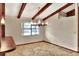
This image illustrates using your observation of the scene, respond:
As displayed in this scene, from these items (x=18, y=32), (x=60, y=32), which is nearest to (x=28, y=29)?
(x=18, y=32)

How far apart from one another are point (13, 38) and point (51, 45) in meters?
0.58

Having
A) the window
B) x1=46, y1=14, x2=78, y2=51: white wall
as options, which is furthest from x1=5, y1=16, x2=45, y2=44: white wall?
x1=46, y1=14, x2=78, y2=51: white wall

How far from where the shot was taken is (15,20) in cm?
125

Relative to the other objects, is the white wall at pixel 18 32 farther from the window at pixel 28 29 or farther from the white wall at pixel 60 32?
the white wall at pixel 60 32

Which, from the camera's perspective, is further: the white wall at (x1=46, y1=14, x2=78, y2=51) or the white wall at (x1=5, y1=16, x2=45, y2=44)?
the white wall at (x1=46, y1=14, x2=78, y2=51)

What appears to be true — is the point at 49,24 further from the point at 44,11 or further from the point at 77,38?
the point at 77,38

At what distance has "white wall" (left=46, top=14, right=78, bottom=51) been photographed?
4.46ft

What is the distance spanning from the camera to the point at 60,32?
4.84ft

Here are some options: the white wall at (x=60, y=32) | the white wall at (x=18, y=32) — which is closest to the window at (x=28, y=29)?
the white wall at (x=18, y=32)

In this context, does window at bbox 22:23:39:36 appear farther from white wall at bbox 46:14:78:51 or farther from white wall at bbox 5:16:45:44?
white wall at bbox 46:14:78:51

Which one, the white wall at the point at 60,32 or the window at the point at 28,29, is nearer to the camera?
the window at the point at 28,29

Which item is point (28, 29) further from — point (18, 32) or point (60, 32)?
point (60, 32)

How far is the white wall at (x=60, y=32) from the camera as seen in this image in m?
1.36

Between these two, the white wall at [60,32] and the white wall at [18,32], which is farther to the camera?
the white wall at [60,32]
